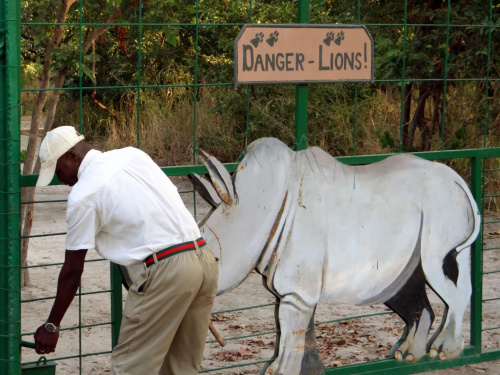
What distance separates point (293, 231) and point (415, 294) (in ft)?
2.89

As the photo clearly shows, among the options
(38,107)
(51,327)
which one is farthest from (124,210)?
(38,107)

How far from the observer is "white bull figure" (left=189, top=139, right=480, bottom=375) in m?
4.13

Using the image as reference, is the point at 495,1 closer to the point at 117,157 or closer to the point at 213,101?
the point at 213,101

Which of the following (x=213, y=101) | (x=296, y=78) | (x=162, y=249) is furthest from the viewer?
(x=213, y=101)

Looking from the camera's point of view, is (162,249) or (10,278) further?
(10,278)

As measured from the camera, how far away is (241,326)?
5.80 meters

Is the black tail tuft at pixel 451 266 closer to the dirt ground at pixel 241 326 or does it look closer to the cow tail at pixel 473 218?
the cow tail at pixel 473 218

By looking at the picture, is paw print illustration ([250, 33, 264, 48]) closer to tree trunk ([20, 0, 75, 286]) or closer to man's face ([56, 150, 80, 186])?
man's face ([56, 150, 80, 186])

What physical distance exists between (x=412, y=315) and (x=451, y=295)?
0.30 meters

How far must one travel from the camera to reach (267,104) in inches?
349

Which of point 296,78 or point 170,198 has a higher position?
point 296,78

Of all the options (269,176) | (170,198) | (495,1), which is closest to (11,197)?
(170,198)

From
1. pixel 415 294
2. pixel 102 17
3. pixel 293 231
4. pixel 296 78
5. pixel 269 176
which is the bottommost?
pixel 415 294

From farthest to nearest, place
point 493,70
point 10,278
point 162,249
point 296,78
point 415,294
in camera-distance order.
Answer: point 493,70 < point 415,294 < point 296,78 < point 10,278 < point 162,249
